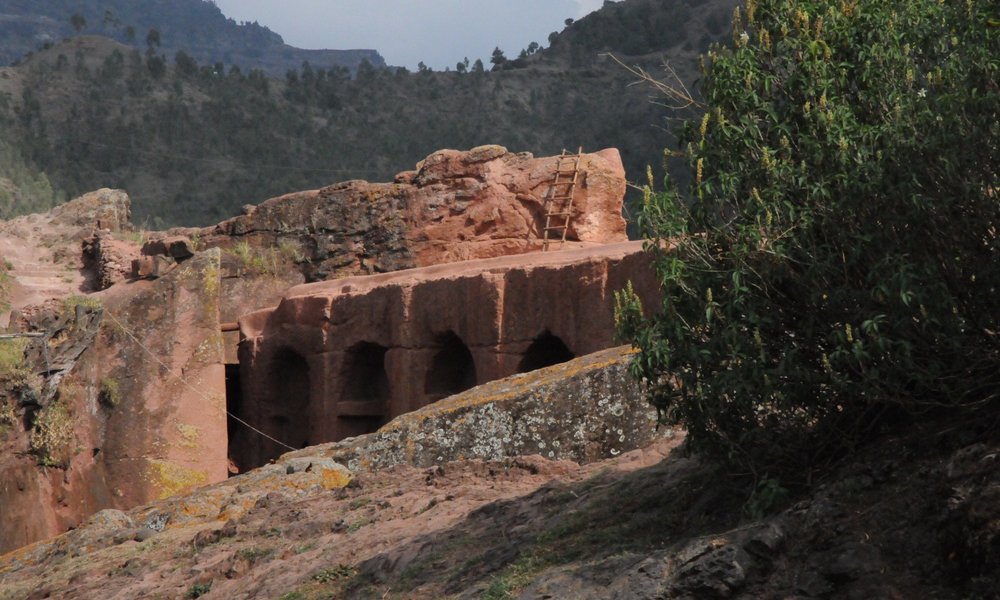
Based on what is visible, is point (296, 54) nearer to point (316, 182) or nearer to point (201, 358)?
point (316, 182)

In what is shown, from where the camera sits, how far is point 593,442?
477 inches

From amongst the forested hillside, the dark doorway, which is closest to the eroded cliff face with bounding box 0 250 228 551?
the dark doorway

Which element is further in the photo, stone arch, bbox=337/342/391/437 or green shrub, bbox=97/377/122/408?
stone arch, bbox=337/342/391/437

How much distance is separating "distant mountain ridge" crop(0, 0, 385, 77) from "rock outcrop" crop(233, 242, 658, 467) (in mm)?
129501

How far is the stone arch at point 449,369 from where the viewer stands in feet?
64.4

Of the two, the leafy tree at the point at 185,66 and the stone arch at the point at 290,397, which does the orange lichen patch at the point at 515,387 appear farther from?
the leafy tree at the point at 185,66

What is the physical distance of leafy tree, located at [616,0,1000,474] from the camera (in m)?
6.63

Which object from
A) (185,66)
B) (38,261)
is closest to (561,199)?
(38,261)

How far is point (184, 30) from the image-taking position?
552 ft

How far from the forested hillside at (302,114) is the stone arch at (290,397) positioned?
28.6 meters

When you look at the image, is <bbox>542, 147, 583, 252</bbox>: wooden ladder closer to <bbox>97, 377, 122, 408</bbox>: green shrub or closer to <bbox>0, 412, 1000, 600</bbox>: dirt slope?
<bbox>97, 377, 122, 408</bbox>: green shrub

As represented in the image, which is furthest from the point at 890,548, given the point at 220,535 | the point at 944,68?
the point at 220,535

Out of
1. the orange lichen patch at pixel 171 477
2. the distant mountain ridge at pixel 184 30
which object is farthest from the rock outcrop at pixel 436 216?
the distant mountain ridge at pixel 184 30

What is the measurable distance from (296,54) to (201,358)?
5814 inches
